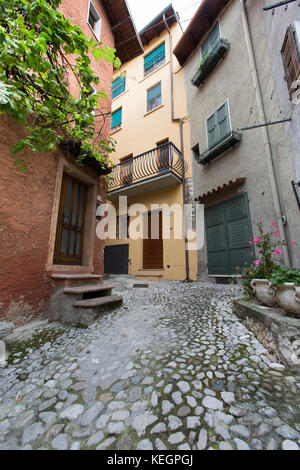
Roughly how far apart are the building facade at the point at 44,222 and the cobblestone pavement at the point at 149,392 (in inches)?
29.8

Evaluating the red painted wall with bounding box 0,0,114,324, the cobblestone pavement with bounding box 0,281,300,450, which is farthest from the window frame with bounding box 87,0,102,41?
the cobblestone pavement with bounding box 0,281,300,450

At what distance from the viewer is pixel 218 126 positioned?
6137 millimetres

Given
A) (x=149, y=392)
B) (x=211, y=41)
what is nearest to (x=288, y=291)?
(x=149, y=392)

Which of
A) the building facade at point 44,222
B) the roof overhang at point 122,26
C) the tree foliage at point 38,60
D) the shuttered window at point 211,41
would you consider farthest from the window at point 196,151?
the tree foliage at point 38,60

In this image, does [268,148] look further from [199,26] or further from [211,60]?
[199,26]

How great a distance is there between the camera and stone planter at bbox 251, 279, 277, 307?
2.11m

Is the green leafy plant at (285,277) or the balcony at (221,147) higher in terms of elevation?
the balcony at (221,147)

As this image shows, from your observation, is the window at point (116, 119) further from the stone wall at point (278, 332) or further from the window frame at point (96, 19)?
the stone wall at point (278, 332)

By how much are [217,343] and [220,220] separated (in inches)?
171

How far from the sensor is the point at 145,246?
8.05 meters

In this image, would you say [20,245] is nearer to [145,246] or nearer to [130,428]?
[130,428]

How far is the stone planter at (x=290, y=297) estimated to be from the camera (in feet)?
5.31

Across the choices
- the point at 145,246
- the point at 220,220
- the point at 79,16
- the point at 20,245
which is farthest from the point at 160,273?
the point at 79,16
